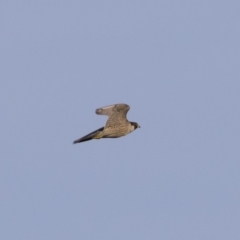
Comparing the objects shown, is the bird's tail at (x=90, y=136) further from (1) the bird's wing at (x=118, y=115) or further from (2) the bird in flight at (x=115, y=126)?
(1) the bird's wing at (x=118, y=115)

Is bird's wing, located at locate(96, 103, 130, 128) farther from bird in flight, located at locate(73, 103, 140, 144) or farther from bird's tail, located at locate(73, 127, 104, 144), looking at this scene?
bird's tail, located at locate(73, 127, 104, 144)

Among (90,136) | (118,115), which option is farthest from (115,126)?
(90,136)

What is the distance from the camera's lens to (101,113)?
2341 cm

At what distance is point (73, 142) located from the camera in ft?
70.9

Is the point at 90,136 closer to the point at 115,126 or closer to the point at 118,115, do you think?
the point at 115,126

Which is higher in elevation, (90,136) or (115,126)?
(115,126)

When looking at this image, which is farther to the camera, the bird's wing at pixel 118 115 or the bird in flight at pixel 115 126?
the bird in flight at pixel 115 126

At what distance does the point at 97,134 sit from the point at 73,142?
0.68 metres

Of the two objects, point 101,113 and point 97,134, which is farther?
point 101,113

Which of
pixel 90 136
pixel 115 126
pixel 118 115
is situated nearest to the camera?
pixel 118 115

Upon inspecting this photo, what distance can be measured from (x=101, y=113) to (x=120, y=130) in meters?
1.40

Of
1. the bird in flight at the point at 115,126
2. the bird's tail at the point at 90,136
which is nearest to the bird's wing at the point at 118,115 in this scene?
the bird in flight at the point at 115,126

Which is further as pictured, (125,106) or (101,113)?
(101,113)

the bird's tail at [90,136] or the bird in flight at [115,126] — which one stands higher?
the bird in flight at [115,126]
